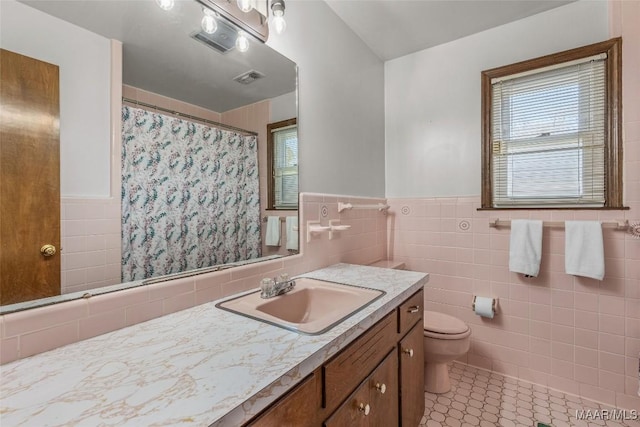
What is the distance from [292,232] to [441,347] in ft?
3.75

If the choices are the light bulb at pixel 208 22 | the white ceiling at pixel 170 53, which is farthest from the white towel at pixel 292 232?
the light bulb at pixel 208 22

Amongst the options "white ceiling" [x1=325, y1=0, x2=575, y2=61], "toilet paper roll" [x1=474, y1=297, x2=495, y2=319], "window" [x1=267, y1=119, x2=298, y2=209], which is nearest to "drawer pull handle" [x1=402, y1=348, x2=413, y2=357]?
"window" [x1=267, y1=119, x2=298, y2=209]

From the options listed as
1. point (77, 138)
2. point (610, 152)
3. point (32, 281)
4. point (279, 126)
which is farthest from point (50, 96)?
point (610, 152)

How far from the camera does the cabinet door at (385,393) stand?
1.00 metres

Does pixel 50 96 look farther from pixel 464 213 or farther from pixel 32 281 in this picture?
pixel 464 213

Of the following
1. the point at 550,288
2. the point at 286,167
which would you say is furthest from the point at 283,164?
the point at 550,288

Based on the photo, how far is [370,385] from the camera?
981mm

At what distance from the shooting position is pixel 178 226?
3.52 ft

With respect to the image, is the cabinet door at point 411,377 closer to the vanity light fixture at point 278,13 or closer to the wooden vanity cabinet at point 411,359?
the wooden vanity cabinet at point 411,359

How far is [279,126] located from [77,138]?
2.86 ft

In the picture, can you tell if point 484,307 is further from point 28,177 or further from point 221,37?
point 28,177

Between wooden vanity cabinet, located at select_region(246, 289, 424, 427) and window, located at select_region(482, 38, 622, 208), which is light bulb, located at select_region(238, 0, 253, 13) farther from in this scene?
window, located at select_region(482, 38, 622, 208)

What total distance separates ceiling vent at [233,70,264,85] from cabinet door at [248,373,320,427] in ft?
4.01

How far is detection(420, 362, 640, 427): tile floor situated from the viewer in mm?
1599
